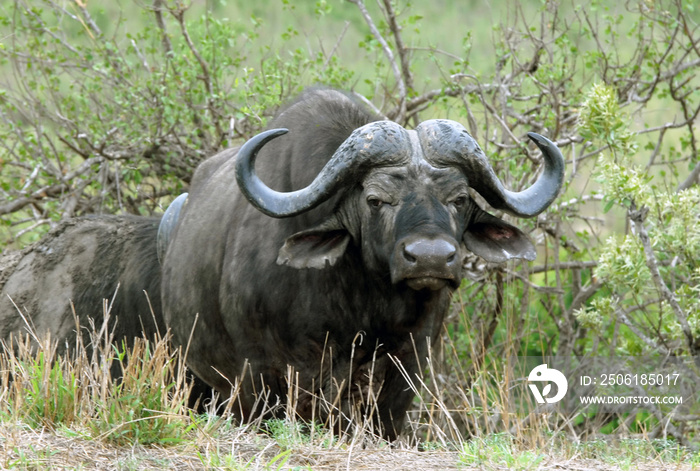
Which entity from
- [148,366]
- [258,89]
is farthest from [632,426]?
[148,366]

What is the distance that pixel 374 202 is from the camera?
14.4 feet

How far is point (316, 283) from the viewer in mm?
4645

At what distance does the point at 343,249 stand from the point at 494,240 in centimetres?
77

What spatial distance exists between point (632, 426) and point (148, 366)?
4.05m

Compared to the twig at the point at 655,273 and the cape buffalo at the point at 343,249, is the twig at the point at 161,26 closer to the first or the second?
→ the cape buffalo at the point at 343,249

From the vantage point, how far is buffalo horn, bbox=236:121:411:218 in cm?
436

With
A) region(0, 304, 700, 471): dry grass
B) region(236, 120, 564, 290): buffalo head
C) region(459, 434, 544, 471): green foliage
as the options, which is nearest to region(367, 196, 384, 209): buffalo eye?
region(236, 120, 564, 290): buffalo head

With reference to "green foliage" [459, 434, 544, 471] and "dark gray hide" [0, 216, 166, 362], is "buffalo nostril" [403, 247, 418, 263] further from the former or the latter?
"dark gray hide" [0, 216, 166, 362]

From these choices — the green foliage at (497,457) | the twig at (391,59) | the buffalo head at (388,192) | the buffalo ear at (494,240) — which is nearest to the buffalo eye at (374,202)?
the buffalo head at (388,192)

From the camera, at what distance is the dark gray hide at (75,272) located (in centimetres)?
671

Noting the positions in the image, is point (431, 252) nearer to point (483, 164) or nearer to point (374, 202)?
point (374, 202)

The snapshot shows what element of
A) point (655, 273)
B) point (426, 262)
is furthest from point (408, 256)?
point (655, 273)

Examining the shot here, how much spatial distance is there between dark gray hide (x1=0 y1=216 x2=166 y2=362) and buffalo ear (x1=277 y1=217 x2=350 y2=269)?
90.6 inches

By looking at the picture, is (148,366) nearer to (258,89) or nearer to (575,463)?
(575,463)
